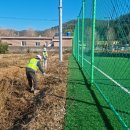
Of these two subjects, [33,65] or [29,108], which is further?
[33,65]

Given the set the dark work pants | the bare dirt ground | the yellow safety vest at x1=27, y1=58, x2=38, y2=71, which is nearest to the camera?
the bare dirt ground

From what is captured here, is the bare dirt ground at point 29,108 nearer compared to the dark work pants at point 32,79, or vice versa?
the bare dirt ground at point 29,108

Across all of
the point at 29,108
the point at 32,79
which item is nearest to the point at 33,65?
the point at 32,79

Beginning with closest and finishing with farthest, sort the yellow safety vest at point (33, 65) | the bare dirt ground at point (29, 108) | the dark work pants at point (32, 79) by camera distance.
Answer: the bare dirt ground at point (29, 108) → the dark work pants at point (32, 79) → the yellow safety vest at point (33, 65)

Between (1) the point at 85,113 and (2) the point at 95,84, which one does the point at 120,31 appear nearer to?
(1) the point at 85,113

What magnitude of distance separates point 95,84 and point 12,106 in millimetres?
2683

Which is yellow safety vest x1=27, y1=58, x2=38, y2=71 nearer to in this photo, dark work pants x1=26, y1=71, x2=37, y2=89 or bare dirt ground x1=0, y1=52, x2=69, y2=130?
dark work pants x1=26, y1=71, x2=37, y2=89

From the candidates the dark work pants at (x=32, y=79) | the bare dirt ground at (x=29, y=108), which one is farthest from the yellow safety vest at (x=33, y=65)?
the bare dirt ground at (x=29, y=108)

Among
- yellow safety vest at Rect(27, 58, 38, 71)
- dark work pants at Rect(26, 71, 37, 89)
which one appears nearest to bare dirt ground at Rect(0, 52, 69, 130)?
dark work pants at Rect(26, 71, 37, 89)

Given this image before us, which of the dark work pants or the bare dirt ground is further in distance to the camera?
the dark work pants

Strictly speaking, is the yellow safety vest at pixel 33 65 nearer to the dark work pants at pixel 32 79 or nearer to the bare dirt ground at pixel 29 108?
the dark work pants at pixel 32 79

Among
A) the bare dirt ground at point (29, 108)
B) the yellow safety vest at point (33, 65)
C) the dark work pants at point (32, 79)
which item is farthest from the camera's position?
the yellow safety vest at point (33, 65)

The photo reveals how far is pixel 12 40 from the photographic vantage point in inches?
3179

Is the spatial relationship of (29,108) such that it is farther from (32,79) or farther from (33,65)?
(33,65)
